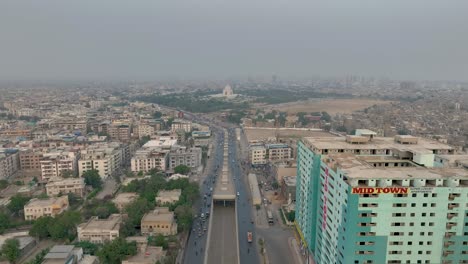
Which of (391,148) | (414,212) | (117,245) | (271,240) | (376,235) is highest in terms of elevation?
(391,148)

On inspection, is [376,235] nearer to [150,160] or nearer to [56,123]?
[150,160]

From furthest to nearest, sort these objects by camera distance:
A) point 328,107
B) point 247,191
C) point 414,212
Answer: point 328,107, point 247,191, point 414,212

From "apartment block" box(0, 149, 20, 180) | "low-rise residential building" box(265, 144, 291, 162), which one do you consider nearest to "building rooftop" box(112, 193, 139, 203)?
"apartment block" box(0, 149, 20, 180)

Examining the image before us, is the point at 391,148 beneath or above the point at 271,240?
above

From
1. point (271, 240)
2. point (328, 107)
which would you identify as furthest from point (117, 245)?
point (328, 107)

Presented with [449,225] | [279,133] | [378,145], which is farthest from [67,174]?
[279,133]

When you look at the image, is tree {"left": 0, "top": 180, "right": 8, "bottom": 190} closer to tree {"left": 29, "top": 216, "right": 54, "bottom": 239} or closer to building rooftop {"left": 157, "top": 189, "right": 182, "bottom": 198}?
tree {"left": 29, "top": 216, "right": 54, "bottom": 239}

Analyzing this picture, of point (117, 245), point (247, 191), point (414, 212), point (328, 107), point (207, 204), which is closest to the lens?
point (414, 212)

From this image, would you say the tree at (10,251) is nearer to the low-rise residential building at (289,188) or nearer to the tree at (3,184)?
the tree at (3,184)
